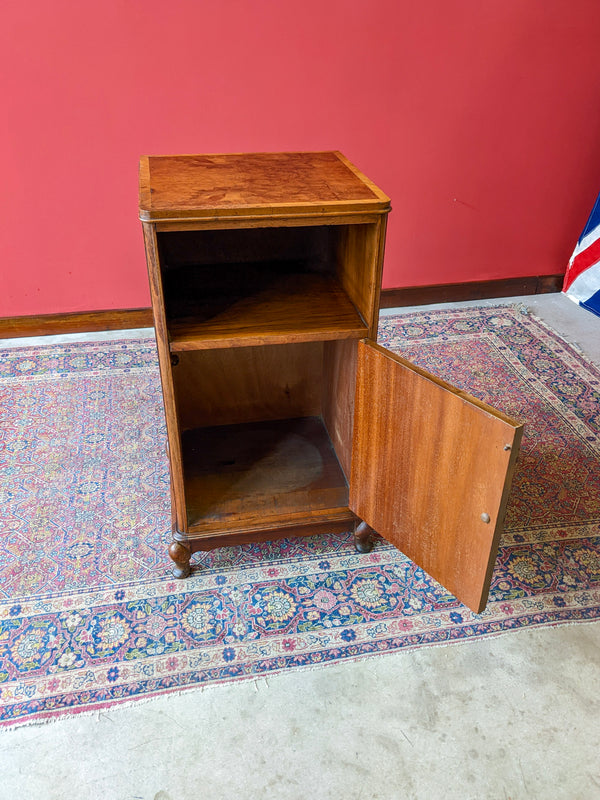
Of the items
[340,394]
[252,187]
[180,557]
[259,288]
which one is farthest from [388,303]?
[180,557]

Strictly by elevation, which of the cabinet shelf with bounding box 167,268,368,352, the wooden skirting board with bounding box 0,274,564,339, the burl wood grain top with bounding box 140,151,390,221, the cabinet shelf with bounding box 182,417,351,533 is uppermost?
the burl wood grain top with bounding box 140,151,390,221

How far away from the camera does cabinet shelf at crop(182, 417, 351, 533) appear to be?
1.83m

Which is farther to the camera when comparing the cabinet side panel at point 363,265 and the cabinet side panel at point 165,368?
the cabinet side panel at point 363,265

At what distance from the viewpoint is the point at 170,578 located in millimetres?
1854

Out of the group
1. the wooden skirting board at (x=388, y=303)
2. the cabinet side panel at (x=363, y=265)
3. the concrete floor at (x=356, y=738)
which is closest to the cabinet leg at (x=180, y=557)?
the concrete floor at (x=356, y=738)

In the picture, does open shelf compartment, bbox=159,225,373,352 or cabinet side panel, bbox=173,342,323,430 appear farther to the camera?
cabinet side panel, bbox=173,342,323,430

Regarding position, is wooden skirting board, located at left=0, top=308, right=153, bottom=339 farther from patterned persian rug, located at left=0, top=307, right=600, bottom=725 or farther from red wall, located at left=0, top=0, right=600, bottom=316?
patterned persian rug, located at left=0, top=307, right=600, bottom=725

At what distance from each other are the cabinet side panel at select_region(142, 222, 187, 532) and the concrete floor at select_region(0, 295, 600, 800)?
19.6 inches

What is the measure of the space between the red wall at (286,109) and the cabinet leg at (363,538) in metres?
1.85

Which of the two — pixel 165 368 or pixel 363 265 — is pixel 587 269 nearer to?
pixel 363 265

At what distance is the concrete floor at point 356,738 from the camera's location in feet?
4.44

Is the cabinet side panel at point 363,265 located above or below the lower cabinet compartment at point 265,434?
above

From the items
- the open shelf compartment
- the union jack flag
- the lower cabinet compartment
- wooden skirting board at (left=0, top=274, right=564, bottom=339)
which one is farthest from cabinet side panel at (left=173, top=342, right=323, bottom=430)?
the union jack flag

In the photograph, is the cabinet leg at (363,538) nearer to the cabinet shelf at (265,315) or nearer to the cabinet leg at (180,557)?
the cabinet leg at (180,557)
